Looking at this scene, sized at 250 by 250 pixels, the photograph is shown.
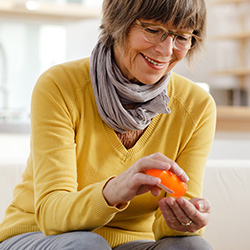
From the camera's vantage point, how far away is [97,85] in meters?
1.25

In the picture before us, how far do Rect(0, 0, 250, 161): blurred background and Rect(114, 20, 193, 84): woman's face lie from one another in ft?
5.59

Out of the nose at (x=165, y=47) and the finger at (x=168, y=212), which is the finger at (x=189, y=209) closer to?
the finger at (x=168, y=212)

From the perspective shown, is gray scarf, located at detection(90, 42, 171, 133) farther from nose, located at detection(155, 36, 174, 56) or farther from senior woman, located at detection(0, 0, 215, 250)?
nose, located at detection(155, 36, 174, 56)

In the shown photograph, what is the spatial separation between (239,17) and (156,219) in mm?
2261

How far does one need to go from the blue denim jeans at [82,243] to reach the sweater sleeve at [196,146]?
0.09 m

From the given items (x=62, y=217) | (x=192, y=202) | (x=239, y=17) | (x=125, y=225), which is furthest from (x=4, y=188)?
(x=239, y=17)

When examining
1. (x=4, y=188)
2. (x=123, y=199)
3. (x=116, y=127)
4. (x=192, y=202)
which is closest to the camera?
(x=123, y=199)

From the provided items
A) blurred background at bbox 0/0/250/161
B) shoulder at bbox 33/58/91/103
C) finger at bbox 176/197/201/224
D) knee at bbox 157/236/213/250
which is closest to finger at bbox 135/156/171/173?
finger at bbox 176/197/201/224

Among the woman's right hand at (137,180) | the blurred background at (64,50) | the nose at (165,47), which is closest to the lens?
the woman's right hand at (137,180)

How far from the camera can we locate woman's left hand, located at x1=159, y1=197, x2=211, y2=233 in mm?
997

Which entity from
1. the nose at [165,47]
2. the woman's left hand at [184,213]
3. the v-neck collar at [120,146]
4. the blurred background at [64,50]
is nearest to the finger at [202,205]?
the woman's left hand at [184,213]

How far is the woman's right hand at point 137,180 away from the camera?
91 cm

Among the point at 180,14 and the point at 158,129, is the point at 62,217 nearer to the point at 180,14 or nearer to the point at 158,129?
the point at 158,129

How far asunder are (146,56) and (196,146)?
1.04ft
